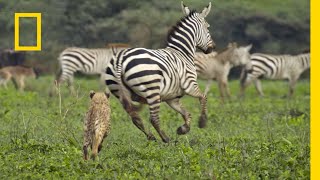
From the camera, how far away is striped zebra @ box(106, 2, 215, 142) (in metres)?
9.87

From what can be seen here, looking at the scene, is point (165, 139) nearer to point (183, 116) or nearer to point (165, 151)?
point (183, 116)

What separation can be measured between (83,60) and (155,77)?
9.18 m

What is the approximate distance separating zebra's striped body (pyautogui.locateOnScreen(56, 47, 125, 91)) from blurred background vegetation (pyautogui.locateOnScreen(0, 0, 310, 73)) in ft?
1.55

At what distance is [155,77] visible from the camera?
32.5 feet

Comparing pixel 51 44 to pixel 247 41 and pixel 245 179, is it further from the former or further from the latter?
pixel 245 179

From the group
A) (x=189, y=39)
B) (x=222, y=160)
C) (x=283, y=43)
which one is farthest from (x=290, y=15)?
(x=222, y=160)

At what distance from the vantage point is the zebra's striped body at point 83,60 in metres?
18.7

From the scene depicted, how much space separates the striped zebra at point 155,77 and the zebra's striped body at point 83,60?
26.5 ft

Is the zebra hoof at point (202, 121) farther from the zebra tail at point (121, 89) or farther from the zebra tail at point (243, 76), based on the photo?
the zebra tail at point (243, 76)

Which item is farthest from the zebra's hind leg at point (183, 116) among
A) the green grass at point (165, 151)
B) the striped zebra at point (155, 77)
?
the green grass at point (165, 151)

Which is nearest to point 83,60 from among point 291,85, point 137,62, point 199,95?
point 291,85

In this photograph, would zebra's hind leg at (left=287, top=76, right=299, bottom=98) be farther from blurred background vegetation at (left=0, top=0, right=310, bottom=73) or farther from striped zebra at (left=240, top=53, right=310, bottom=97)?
blurred background vegetation at (left=0, top=0, right=310, bottom=73)

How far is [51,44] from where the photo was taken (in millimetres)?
19109

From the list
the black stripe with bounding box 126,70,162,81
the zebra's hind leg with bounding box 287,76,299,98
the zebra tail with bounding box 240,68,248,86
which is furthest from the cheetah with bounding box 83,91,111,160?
the zebra tail with bounding box 240,68,248,86
